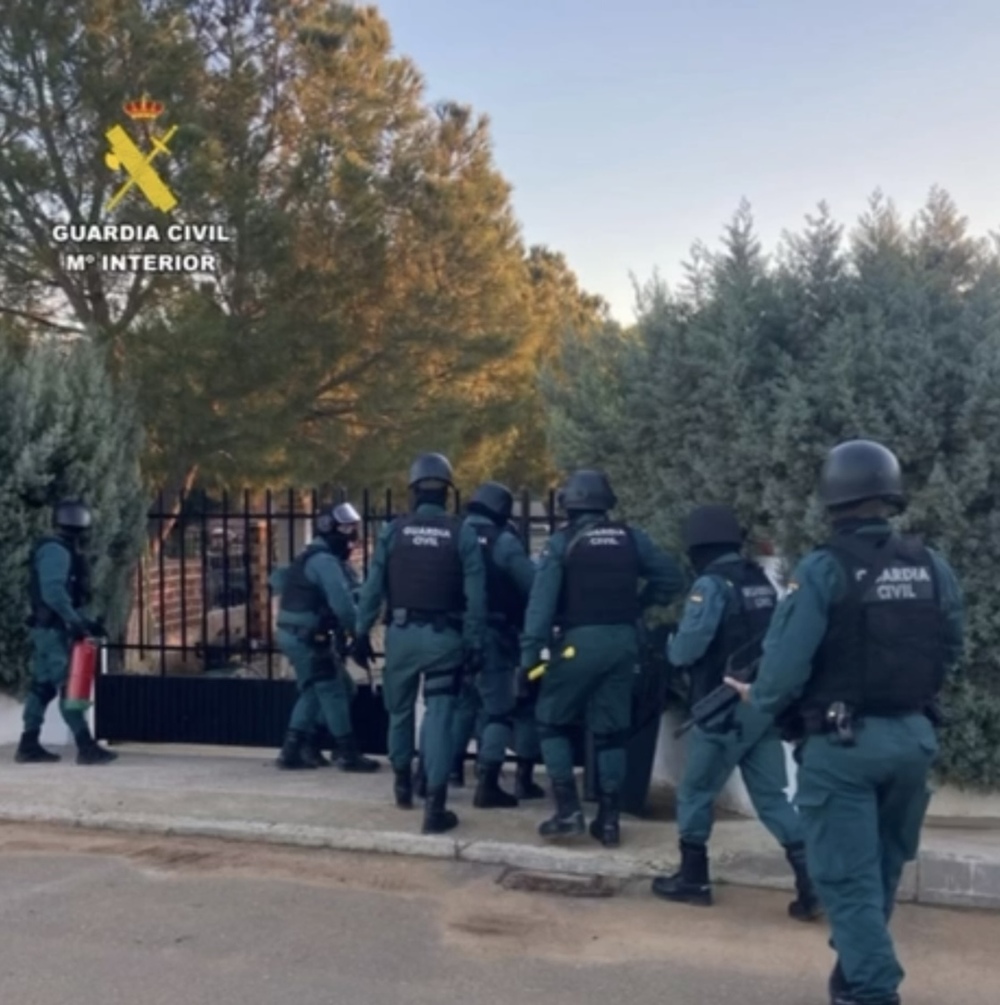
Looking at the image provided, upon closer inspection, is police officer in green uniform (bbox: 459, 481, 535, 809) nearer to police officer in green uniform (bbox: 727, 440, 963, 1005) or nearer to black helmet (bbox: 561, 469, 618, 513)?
black helmet (bbox: 561, 469, 618, 513)

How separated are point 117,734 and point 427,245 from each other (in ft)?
24.1

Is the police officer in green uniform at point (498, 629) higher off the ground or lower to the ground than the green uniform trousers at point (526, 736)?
higher

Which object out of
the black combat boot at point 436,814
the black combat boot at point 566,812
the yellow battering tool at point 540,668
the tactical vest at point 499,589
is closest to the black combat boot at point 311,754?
the tactical vest at point 499,589

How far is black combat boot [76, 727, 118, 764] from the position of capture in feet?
30.4

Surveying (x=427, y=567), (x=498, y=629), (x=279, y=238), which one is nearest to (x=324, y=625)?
(x=498, y=629)

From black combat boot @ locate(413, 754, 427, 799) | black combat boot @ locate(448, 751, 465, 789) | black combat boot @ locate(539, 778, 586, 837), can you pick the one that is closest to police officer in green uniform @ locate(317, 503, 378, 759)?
black combat boot @ locate(448, 751, 465, 789)

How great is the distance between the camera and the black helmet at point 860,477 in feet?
15.5

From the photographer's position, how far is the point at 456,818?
7.33 meters

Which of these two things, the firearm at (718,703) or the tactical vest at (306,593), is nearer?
the firearm at (718,703)

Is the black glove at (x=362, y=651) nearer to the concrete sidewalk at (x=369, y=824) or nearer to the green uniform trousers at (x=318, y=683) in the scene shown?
the green uniform trousers at (x=318, y=683)

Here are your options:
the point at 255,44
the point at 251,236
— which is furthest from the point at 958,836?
the point at 255,44

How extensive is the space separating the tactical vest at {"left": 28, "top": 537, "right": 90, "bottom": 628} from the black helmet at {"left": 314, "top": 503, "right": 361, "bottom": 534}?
1.67m

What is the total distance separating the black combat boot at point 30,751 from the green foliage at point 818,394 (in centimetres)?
406

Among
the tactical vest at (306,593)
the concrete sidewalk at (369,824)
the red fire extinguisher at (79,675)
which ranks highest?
the tactical vest at (306,593)
